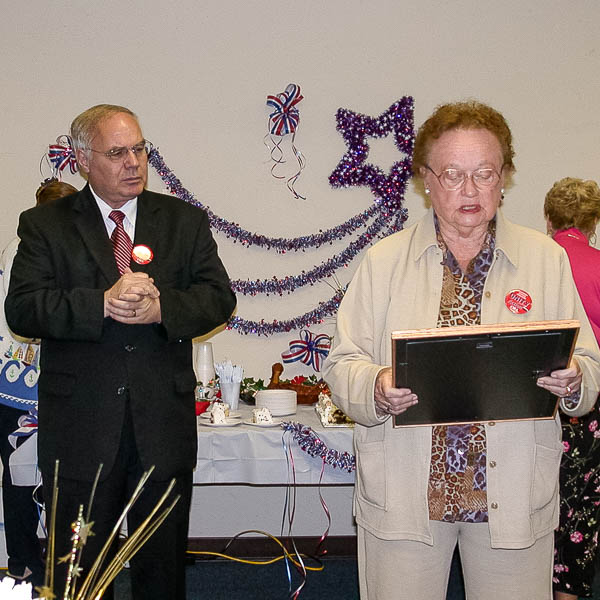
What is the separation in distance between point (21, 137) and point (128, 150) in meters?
2.22

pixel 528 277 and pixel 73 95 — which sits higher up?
pixel 73 95

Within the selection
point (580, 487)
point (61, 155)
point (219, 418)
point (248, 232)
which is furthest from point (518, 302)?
point (61, 155)

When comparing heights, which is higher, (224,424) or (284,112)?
(284,112)

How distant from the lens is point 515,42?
15.0 ft

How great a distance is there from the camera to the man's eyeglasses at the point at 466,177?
1.89 metres

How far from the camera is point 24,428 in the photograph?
3.32 meters

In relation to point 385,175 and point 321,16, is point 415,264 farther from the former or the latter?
point 321,16

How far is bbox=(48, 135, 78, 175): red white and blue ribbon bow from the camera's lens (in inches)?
175

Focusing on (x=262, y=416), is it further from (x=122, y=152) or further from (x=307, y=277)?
(x=122, y=152)

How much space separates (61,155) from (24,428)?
1.73 m

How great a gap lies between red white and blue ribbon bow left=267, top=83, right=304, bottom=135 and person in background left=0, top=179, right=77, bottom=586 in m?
1.31

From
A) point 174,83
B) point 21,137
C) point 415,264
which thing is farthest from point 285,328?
point 415,264

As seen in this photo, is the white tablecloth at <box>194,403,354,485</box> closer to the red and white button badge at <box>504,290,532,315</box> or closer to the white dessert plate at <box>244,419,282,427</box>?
the white dessert plate at <box>244,419,282,427</box>

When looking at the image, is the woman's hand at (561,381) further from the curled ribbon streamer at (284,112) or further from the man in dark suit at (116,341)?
the curled ribbon streamer at (284,112)
